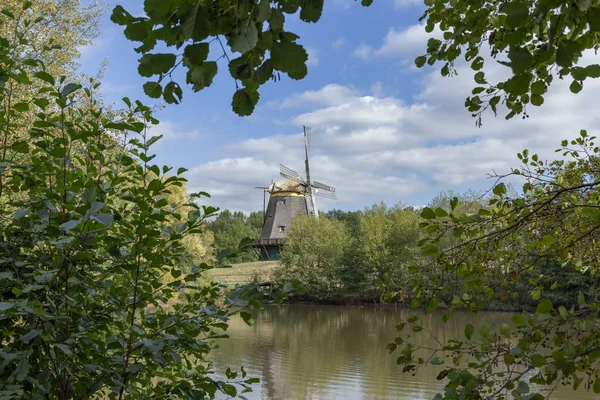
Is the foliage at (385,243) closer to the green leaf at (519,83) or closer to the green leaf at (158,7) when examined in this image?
the green leaf at (519,83)

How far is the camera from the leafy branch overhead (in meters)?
0.83

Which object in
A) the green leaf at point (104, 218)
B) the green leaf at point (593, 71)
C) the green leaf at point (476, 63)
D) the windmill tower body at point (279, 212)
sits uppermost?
the windmill tower body at point (279, 212)

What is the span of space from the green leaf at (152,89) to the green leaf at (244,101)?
9.8 inches

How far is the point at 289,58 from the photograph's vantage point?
0.87 metres

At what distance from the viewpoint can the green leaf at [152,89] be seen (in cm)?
116

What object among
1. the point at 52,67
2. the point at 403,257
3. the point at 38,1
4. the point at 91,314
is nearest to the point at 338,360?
the point at 52,67

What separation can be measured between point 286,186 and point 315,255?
36.3 feet

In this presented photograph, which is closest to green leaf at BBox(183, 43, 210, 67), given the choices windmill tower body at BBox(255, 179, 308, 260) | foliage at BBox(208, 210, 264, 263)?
windmill tower body at BBox(255, 179, 308, 260)

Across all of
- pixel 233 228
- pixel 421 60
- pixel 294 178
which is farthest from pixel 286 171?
pixel 421 60

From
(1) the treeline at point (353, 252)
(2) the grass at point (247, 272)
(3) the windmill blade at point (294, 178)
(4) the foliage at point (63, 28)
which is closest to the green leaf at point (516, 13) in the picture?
(4) the foliage at point (63, 28)

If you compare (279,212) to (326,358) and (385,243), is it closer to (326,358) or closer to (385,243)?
(385,243)

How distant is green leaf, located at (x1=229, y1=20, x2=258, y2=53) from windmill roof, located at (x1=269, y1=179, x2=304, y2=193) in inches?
1629

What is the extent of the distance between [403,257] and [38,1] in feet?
79.9

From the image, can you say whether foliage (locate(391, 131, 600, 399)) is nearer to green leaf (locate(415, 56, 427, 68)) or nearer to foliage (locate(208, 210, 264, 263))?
green leaf (locate(415, 56, 427, 68))
